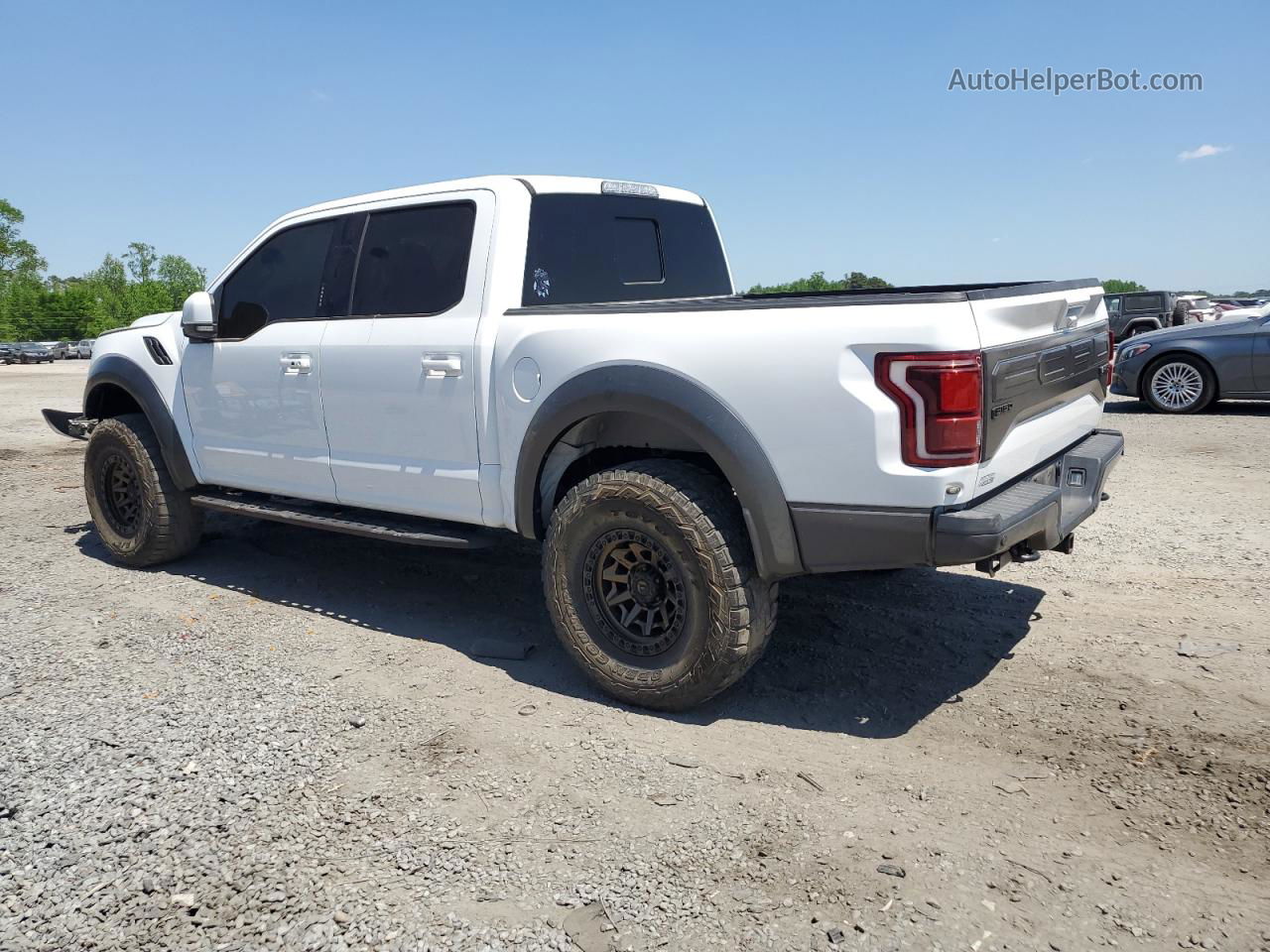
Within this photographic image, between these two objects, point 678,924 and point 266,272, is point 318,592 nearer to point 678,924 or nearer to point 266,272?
point 266,272

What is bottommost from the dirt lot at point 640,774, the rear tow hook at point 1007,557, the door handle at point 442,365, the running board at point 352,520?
the dirt lot at point 640,774

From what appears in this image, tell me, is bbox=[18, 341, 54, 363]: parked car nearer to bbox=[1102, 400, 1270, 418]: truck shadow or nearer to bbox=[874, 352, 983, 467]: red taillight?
bbox=[1102, 400, 1270, 418]: truck shadow

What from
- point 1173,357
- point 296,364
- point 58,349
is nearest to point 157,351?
point 296,364

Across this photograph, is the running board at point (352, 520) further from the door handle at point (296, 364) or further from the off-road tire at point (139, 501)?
the door handle at point (296, 364)

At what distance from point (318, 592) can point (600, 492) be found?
2.55 m

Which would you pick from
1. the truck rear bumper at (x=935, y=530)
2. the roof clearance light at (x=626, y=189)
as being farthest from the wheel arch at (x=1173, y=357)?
the truck rear bumper at (x=935, y=530)

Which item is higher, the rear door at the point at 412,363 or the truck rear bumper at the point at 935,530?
the rear door at the point at 412,363

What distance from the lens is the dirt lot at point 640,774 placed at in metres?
2.53

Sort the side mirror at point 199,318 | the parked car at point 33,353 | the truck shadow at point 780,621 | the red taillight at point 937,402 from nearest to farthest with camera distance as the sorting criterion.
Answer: the red taillight at point 937,402
the truck shadow at point 780,621
the side mirror at point 199,318
the parked car at point 33,353

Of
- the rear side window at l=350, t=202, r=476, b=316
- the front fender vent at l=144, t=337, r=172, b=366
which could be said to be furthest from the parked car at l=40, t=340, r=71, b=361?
the rear side window at l=350, t=202, r=476, b=316

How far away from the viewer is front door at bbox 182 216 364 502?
486 cm

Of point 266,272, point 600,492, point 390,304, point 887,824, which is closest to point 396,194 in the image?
point 390,304

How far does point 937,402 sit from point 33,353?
59.2m

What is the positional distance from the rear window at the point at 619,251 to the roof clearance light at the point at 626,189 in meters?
0.03
